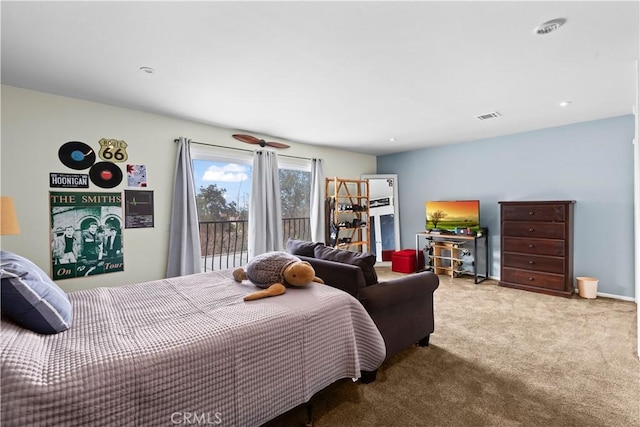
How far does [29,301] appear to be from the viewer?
1276 mm

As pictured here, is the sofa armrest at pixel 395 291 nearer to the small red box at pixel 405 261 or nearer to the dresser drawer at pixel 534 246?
the dresser drawer at pixel 534 246

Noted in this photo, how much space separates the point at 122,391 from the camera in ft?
3.62

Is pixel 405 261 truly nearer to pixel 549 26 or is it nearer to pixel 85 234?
pixel 549 26

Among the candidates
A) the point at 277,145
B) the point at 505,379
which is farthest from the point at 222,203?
the point at 505,379

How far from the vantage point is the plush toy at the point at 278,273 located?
1977mm

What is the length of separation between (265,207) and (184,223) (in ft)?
3.96

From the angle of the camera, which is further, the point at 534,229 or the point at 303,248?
the point at 534,229

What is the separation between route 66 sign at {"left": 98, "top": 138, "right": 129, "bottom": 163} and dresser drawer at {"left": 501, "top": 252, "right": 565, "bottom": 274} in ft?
17.2

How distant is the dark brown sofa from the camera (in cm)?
210

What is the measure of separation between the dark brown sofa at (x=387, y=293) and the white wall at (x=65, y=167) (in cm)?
207

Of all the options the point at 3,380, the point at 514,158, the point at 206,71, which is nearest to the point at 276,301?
the point at 3,380

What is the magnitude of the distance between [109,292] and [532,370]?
3128 millimetres

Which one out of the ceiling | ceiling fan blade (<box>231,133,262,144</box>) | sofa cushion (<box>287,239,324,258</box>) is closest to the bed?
sofa cushion (<box>287,239,324,258</box>)

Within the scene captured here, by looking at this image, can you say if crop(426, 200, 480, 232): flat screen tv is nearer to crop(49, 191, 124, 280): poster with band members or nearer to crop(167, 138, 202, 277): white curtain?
crop(167, 138, 202, 277): white curtain
